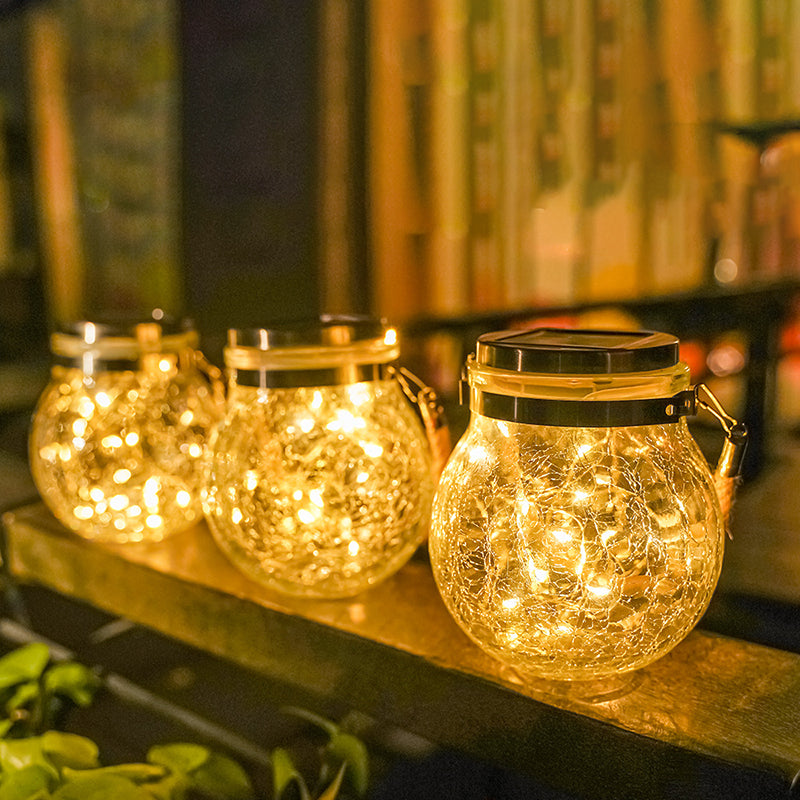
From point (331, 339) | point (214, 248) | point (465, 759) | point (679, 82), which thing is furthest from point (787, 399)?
point (331, 339)

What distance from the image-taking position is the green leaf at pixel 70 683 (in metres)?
0.92

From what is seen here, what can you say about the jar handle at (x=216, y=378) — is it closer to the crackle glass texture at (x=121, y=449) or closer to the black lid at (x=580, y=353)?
the crackle glass texture at (x=121, y=449)

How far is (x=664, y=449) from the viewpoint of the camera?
555mm

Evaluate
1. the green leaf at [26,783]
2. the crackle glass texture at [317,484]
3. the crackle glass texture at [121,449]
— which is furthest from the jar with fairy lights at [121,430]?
the green leaf at [26,783]

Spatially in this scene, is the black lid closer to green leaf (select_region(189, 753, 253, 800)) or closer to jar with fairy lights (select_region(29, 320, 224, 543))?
jar with fairy lights (select_region(29, 320, 224, 543))

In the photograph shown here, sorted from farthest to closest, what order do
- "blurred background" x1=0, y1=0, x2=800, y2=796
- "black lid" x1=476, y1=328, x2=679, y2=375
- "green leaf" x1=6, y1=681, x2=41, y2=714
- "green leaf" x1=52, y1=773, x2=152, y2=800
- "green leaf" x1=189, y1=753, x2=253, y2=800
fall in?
"blurred background" x1=0, y1=0, x2=800, y2=796
"green leaf" x1=6, y1=681, x2=41, y2=714
"green leaf" x1=189, y1=753, x2=253, y2=800
"green leaf" x1=52, y1=773, x2=152, y2=800
"black lid" x1=476, y1=328, x2=679, y2=375

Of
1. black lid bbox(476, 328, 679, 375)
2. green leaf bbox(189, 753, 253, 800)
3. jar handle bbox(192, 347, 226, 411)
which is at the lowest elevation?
green leaf bbox(189, 753, 253, 800)

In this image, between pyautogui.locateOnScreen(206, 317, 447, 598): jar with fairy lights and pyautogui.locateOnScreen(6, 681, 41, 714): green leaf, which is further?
pyautogui.locateOnScreen(6, 681, 41, 714): green leaf

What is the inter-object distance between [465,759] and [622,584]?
385mm

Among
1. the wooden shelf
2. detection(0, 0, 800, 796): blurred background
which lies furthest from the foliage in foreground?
detection(0, 0, 800, 796): blurred background

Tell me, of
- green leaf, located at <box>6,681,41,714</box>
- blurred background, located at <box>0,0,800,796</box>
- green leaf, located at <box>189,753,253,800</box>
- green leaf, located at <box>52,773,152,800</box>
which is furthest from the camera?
blurred background, located at <box>0,0,800,796</box>

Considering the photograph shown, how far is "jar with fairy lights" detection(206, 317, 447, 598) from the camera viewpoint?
667 mm

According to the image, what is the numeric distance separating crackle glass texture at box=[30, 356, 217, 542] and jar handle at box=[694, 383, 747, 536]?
0.50 metres

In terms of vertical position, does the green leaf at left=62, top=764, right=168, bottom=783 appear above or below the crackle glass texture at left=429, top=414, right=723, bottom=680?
below
